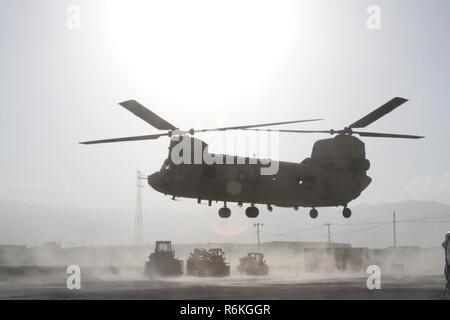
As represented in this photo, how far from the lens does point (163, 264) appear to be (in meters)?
50.1

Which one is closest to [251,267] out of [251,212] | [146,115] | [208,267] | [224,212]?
[208,267]

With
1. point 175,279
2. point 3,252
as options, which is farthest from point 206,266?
point 3,252

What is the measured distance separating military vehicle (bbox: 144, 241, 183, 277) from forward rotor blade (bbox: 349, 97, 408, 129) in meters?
24.6

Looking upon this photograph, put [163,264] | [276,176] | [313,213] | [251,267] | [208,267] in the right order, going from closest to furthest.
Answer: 1. [276,176]
2. [313,213]
3. [163,264]
4. [208,267]
5. [251,267]

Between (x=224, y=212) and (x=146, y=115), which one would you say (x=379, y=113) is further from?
(x=146, y=115)

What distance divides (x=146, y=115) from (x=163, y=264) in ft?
85.8

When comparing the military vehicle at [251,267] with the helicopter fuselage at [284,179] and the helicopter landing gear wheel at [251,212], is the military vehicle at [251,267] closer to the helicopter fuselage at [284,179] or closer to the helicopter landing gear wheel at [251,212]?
the helicopter fuselage at [284,179]

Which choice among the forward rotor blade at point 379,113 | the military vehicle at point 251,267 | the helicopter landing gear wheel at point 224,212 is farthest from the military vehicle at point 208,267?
the forward rotor blade at point 379,113

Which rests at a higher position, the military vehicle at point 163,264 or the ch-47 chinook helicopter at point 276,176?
the ch-47 chinook helicopter at point 276,176

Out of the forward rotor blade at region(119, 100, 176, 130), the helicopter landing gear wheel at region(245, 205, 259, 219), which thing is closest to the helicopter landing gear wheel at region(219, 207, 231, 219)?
the helicopter landing gear wheel at region(245, 205, 259, 219)

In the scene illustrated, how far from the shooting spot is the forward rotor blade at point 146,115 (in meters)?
25.5

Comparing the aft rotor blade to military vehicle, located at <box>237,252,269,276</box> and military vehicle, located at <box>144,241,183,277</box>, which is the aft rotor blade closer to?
military vehicle, located at <box>144,241,183,277</box>
